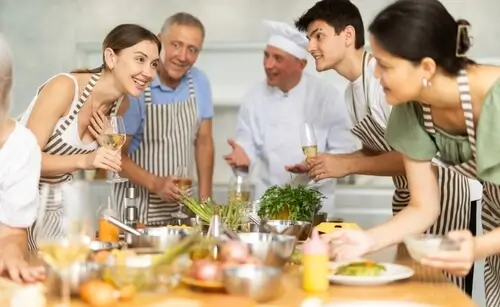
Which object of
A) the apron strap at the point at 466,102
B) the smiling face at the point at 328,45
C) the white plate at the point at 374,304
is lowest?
the white plate at the point at 374,304

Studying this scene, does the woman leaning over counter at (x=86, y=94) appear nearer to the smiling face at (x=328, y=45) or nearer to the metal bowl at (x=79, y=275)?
the smiling face at (x=328, y=45)

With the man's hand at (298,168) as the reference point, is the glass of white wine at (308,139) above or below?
above

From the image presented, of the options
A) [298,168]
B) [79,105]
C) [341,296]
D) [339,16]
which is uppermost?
[339,16]

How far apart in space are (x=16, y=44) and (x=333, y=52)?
8.90 feet

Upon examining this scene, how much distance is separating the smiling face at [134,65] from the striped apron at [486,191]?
1417 mm

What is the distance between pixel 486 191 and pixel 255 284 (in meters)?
1.11

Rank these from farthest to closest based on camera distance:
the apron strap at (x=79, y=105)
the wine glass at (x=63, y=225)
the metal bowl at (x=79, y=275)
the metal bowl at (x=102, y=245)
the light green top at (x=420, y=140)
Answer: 1. the apron strap at (x=79, y=105)
2. the light green top at (x=420, y=140)
3. the metal bowl at (x=102, y=245)
4. the metal bowl at (x=79, y=275)
5. the wine glass at (x=63, y=225)

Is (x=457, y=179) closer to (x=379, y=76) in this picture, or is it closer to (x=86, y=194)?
(x=379, y=76)

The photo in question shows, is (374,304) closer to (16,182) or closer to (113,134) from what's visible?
(16,182)

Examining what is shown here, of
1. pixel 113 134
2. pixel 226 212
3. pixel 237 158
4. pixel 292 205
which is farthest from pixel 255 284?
pixel 237 158

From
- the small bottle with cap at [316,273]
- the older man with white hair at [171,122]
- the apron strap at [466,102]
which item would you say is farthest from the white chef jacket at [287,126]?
the small bottle with cap at [316,273]

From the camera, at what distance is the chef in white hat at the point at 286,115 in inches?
187

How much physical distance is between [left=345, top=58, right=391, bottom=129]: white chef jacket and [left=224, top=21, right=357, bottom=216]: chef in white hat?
124 centimetres

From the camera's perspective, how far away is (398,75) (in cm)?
227
